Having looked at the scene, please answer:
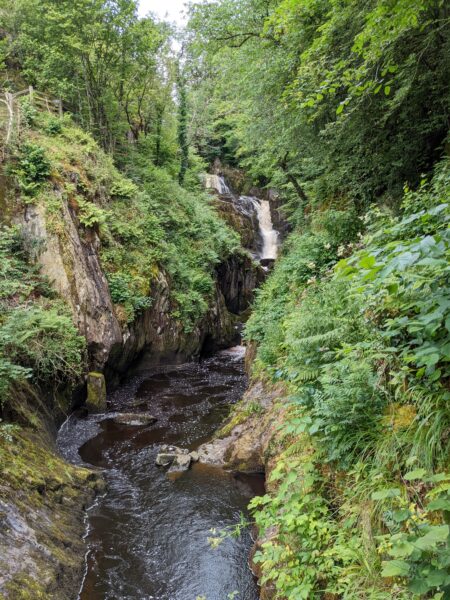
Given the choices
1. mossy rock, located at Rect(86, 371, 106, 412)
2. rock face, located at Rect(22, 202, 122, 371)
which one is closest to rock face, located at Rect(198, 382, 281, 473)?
mossy rock, located at Rect(86, 371, 106, 412)

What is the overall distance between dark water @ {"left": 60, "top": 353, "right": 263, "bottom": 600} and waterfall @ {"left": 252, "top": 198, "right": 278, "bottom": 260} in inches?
750

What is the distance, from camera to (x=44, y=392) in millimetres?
7980

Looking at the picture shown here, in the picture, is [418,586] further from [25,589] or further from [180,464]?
[180,464]

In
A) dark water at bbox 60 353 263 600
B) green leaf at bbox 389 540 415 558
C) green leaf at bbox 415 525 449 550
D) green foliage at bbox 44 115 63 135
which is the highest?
green foliage at bbox 44 115 63 135

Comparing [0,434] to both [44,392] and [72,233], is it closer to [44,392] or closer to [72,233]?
[44,392]

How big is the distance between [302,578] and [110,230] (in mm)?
11867

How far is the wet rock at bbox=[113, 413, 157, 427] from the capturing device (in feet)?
29.4

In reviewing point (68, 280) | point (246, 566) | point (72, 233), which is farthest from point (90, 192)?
point (246, 566)

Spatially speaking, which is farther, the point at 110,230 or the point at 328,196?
the point at 110,230

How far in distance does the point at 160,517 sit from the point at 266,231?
25.0 meters

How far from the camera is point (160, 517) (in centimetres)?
564

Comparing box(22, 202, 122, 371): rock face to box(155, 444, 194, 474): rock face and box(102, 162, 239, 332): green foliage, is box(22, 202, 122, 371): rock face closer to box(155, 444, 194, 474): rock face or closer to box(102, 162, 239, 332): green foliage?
box(102, 162, 239, 332): green foliage

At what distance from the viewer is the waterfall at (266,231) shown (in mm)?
27516

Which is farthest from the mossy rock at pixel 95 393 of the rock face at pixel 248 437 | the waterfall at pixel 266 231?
the waterfall at pixel 266 231
